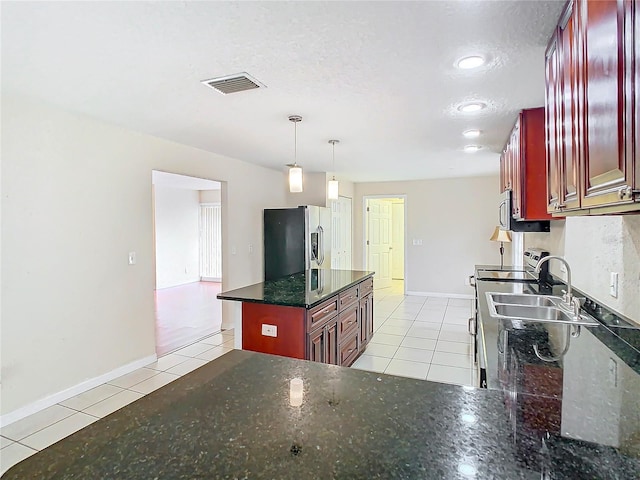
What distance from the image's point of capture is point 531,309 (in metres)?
2.37

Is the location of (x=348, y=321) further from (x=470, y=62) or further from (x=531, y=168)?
(x=470, y=62)

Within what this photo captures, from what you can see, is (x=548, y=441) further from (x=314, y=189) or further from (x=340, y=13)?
(x=314, y=189)

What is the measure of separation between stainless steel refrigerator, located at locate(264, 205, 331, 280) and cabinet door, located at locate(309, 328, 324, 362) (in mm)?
2554

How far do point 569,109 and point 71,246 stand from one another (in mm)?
3493

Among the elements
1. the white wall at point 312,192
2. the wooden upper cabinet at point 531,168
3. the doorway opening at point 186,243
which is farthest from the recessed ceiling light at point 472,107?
the doorway opening at point 186,243

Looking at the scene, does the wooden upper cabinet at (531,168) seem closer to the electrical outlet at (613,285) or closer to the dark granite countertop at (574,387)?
the electrical outlet at (613,285)

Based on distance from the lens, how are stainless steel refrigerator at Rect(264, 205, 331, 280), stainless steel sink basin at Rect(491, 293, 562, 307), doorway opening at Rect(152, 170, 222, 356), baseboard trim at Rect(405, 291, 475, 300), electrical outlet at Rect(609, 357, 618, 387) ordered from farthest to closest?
doorway opening at Rect(152, 170, 222, 356) < baseboard trim at Rect(405, 291, 475, 300) < stainless steel refrigerator at Rect(264, 205, 331, 280) < stainless steel sink basin at Rect(491, 293, 562, 307) < electrical outlet at Rect(609, 357, 618, 387)

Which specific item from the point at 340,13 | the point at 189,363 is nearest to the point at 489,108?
the point at 340,13

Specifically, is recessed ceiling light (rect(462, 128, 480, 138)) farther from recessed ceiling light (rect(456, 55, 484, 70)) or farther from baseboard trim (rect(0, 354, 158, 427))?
baseboard trim (rect(0, 354, 158, 427))

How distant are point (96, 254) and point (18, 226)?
64 cm

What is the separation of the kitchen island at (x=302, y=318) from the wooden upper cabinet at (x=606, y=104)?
179cm

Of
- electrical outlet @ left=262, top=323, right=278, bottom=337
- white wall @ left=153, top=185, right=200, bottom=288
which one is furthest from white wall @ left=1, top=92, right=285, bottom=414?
white wall @ left=153, top=185, right=200, bottom=288

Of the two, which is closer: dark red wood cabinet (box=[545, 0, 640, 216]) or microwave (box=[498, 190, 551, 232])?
dark red wood cabinet (box=[545, 0, 640, 216])

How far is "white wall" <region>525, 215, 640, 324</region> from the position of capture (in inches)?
63.4
